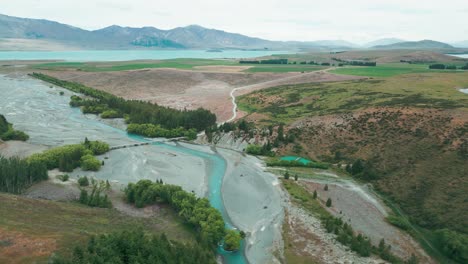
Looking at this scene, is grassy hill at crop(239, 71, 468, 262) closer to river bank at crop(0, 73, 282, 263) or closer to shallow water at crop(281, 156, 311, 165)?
shallow water at crop(281, 156, 311, 165)

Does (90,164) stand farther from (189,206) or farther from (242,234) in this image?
(242,234)

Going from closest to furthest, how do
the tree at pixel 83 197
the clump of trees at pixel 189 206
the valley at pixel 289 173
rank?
the clump of trees at pixel 189 206 → the valley at pixel 289 173 → the tree at pixel 83 197

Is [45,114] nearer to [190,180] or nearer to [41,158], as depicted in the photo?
[41,158]

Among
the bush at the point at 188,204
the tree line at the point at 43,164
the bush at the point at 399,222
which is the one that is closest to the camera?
the bush at the point at 188,204

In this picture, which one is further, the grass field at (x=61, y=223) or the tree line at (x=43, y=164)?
the tree line at (x=43, y=164)

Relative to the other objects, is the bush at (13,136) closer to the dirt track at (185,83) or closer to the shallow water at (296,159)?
the dirt track at (185,83)

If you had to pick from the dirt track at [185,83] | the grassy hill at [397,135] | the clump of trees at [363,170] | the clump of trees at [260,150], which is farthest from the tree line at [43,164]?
the dirt track at [185,83]

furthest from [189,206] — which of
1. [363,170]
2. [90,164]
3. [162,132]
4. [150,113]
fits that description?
[150,113]
